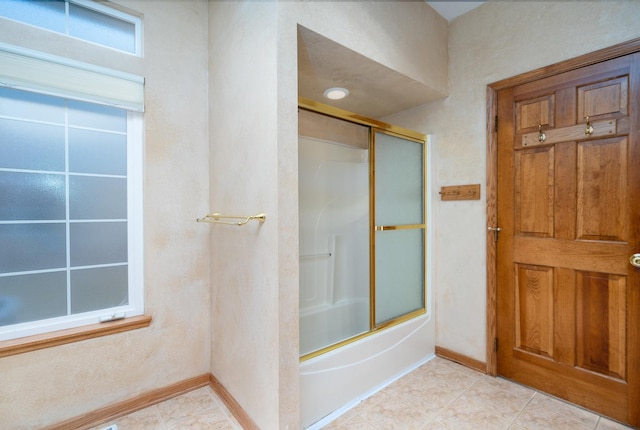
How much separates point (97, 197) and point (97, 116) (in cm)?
47

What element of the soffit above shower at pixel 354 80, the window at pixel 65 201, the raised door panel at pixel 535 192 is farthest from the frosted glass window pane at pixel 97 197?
the raised door panel at pixel 535 192

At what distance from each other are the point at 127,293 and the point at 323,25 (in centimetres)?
191

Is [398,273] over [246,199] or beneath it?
beneath

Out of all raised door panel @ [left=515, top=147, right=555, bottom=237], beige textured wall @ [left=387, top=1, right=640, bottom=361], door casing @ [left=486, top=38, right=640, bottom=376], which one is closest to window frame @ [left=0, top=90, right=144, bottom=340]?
beige textured wall @ [left=387, top=1, right=640, bottom=361]

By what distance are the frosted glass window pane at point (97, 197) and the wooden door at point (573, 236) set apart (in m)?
2.51

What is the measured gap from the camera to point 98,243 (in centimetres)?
167

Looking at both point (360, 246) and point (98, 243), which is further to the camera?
point (360, 246)

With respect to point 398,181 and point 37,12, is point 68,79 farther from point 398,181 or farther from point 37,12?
point 398,181

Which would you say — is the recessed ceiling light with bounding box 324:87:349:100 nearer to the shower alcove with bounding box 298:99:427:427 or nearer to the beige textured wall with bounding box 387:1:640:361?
the shower alcove with bounding box 298:99:427:427

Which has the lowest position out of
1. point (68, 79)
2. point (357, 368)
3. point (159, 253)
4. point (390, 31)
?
point (357, 368)

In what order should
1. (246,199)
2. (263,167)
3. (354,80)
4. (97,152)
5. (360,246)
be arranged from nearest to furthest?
(263,167), (246,199), (97,152), (354,80), (360,246)

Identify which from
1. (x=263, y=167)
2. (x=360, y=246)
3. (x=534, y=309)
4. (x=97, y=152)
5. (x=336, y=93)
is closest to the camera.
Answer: (x=263, y=167)

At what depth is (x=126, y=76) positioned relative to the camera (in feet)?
5.44

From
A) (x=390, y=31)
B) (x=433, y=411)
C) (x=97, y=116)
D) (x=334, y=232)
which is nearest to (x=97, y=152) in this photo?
(x=97, y=116)
